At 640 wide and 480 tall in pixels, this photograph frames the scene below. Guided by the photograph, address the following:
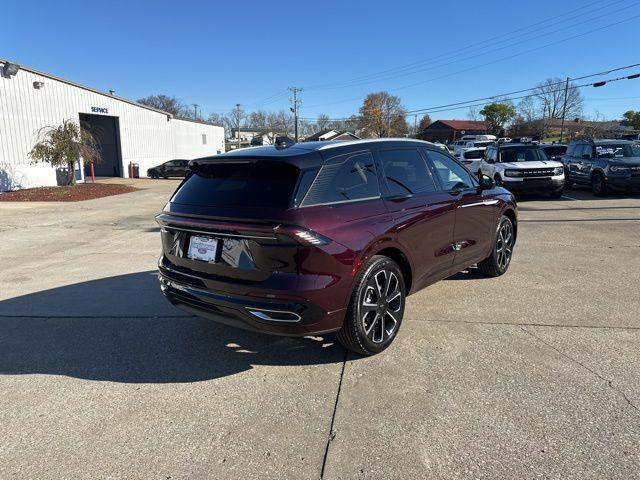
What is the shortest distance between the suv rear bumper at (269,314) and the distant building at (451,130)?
9869cm

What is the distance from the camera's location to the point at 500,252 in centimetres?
615

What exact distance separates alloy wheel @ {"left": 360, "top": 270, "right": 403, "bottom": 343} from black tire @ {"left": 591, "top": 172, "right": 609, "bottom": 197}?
1456cm

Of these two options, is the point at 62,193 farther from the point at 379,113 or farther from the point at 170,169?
the point at 379,113

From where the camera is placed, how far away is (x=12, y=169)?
22.1 m

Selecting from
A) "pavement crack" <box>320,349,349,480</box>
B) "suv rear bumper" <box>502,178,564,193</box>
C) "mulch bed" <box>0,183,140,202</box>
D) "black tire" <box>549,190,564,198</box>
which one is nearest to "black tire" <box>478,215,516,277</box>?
"pavement crack" <box>320,349,349,480</box>

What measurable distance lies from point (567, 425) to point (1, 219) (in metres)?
15.1

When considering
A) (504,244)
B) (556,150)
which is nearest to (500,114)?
(556,150)

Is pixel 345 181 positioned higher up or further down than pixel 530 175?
higher up

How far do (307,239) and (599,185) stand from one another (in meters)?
15.9

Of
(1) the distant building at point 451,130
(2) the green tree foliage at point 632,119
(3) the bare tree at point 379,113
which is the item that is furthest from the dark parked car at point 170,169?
(2) the green tree foliage at point 632,119

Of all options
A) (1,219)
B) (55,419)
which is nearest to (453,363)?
(55,419)

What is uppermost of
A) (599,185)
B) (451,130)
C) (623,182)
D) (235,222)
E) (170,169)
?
(451,130)

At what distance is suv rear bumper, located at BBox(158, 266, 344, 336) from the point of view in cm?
331

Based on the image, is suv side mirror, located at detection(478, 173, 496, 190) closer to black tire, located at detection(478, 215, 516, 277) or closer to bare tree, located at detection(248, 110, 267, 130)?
black tire, located at detection(478, 215, 516, 277)
